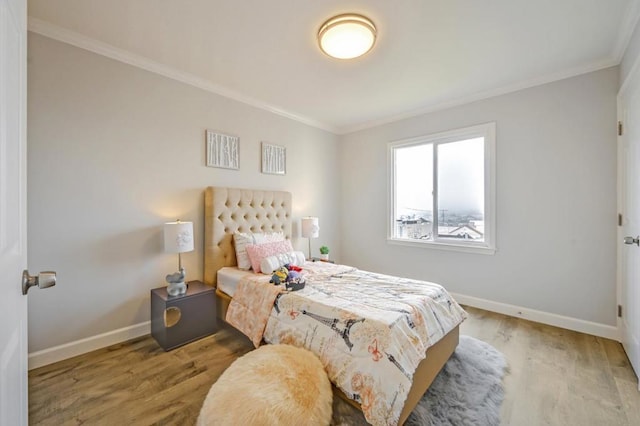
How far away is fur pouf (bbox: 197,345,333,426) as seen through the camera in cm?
128

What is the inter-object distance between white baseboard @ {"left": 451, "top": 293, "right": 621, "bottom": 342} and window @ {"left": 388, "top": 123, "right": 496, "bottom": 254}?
2.04 feet

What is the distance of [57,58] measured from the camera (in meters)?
2.12

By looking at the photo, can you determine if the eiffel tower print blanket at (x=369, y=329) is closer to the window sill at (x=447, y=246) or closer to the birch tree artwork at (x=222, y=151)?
the window sill at (x=447, y=246)

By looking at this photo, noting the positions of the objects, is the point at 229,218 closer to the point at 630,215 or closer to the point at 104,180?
the point at 104,180

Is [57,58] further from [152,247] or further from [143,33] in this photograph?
[152,247]

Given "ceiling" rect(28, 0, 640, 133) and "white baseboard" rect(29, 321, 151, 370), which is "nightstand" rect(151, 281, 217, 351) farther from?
"ceiling" rect(28, 0, 640, 133)

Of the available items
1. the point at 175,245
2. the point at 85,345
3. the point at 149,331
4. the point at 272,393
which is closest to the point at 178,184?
the point at 175,245

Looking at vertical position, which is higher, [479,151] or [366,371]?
[479,151]

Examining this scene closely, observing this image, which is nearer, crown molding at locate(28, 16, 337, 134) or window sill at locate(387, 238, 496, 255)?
crown molding at locate(28, 16, 337, 134)

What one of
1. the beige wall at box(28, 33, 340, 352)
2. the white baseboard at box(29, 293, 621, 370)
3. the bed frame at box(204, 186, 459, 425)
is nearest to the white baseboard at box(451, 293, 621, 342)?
the white baseboard at box(29, 293, 621, 370)

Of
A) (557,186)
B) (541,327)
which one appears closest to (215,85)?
(557,186)

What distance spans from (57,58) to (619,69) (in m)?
4.80

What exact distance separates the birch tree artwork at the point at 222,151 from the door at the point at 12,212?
207 centimetres

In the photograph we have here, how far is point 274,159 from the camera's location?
143 inches
